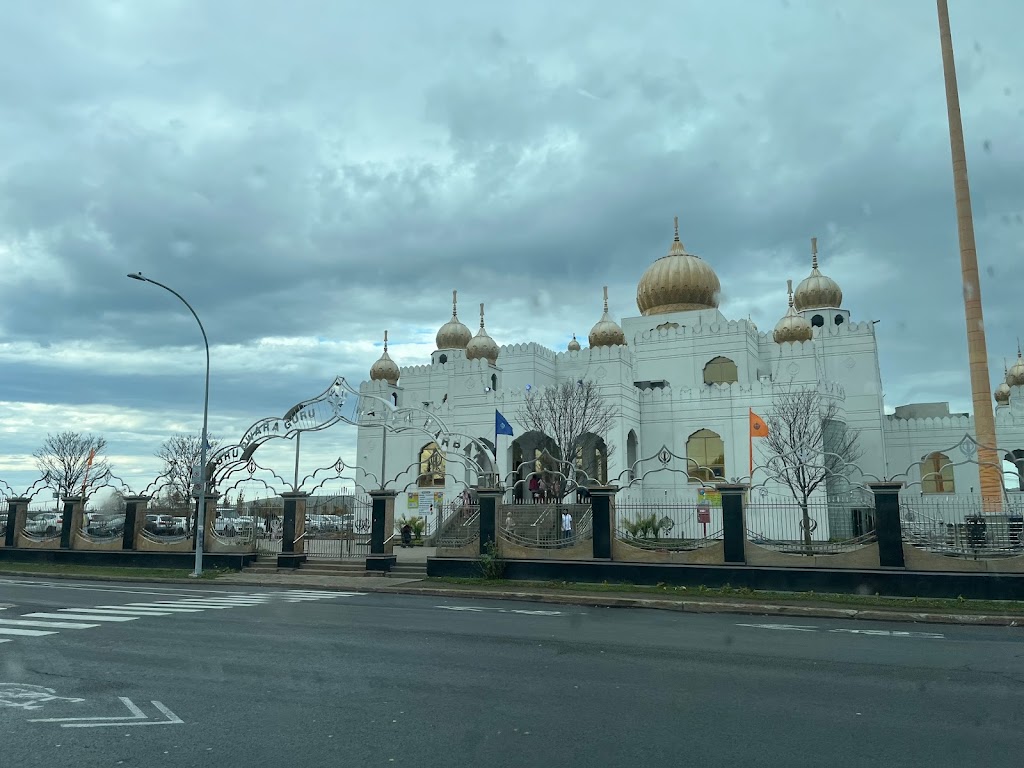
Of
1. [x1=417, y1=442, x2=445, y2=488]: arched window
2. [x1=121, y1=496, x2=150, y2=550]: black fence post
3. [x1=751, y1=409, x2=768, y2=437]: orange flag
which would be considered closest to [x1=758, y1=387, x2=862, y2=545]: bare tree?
[x1=751, y1=409, x2=768, y2=437]: orange flag

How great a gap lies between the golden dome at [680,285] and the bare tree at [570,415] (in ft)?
37.4

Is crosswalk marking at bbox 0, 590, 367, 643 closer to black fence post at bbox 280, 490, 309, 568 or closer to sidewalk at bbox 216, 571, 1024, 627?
sidewalk at bbox 216, 571, 1024, 627

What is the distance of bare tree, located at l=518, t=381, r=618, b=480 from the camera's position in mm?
36438

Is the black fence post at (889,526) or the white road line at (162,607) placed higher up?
the black fence post at (889,526)

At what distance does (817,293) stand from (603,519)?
109 feet

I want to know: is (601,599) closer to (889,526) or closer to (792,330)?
(889,526)

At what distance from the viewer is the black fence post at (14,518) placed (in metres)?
29.8

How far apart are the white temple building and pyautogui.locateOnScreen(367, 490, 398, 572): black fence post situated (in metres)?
11.1

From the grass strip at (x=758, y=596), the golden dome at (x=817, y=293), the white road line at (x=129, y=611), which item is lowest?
the grass strip at (x=758, y=596)

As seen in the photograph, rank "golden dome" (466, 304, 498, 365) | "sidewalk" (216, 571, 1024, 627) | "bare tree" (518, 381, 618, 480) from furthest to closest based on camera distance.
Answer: "golden dome" (466, 304, 498, 365) → "bare tree" (518, 381, 618, 480) → "sidewalk" (216, 571, 1024, 627)

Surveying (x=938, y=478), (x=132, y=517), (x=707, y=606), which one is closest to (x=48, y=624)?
(x=707, y=606)

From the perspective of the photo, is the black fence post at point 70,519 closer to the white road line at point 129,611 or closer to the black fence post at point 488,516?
the white road line at point 129,611

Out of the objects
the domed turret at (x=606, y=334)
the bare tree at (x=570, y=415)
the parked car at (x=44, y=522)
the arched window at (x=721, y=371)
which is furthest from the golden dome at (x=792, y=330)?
the parked car at (x=44, y=522)

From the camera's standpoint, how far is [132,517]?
26.6m
